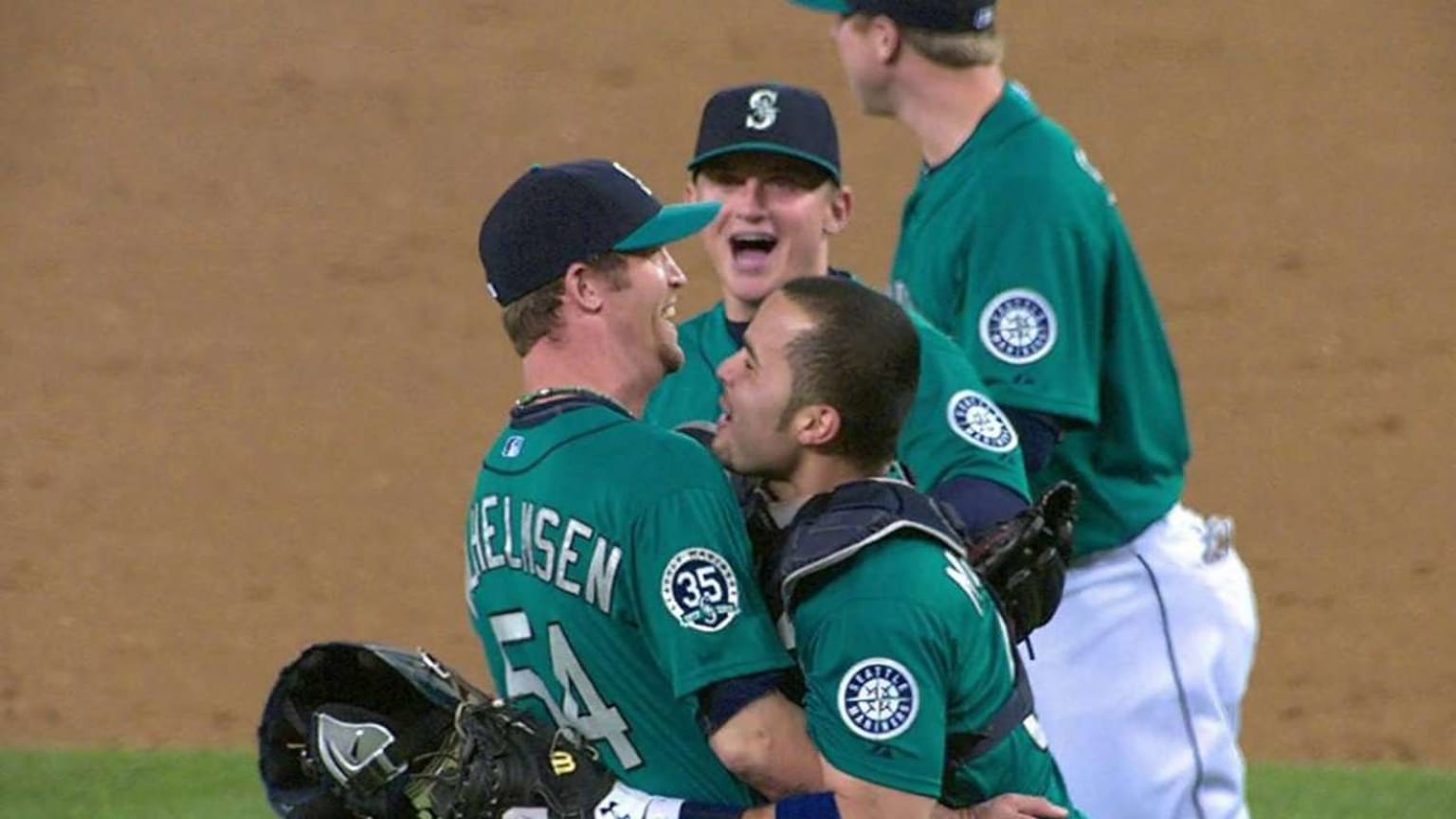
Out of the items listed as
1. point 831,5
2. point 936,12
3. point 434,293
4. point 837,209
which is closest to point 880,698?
point 837,209

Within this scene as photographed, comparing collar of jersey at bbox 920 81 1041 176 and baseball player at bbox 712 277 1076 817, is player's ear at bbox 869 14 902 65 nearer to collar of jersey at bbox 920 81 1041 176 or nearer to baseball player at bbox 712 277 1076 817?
collar of jersey at bbox 920 81 1041 176

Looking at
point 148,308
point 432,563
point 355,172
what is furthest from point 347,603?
point 355,172

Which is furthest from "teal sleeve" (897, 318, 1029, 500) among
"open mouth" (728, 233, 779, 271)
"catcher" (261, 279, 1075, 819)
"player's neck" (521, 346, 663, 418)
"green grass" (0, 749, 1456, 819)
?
"green grass" (0, 749, 1456, 819)

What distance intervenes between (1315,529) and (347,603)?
4211mm

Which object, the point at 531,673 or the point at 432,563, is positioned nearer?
the point at 531,673

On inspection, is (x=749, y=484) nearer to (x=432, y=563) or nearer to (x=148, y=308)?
(x=432, y=563)

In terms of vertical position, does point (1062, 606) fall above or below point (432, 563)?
below

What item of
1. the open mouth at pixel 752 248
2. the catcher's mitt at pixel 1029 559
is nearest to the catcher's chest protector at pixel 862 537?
the catcher's mitt at pixel 1029 559

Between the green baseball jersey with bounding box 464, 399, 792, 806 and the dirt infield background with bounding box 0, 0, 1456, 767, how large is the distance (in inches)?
236

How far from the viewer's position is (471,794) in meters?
3.72

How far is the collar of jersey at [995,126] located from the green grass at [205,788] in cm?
337

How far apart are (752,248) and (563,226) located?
1405mm

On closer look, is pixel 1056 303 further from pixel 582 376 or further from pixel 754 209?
pixel 582 376

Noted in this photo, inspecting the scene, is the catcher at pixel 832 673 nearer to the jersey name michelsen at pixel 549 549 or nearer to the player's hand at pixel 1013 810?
the player's hand at pixel 1013 810
